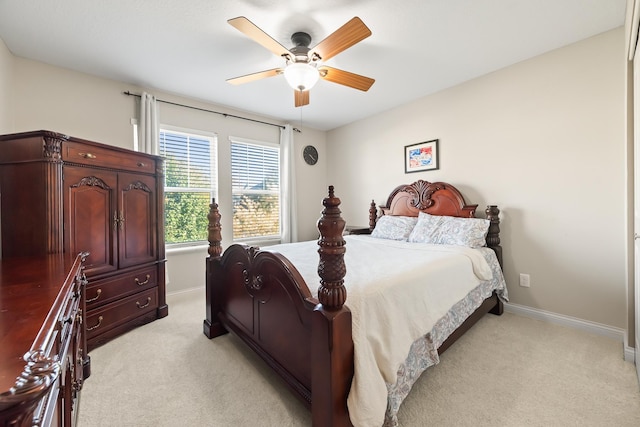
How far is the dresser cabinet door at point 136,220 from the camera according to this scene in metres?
2.43

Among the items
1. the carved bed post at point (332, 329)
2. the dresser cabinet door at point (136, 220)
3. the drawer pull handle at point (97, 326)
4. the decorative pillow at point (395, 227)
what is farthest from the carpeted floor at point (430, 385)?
the decorative pillow at point (395, 227)

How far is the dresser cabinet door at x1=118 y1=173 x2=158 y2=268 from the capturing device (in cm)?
243

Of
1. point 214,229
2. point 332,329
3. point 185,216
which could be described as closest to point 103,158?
point 214,229

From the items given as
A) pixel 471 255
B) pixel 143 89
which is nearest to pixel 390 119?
pixel 471 255

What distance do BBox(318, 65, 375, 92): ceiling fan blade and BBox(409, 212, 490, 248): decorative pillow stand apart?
167 cm

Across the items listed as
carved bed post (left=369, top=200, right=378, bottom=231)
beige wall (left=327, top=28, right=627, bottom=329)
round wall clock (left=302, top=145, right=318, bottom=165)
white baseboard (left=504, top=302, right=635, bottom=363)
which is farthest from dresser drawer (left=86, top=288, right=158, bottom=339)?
white baseboard (left=504, top=302, right=635, bottom=363)

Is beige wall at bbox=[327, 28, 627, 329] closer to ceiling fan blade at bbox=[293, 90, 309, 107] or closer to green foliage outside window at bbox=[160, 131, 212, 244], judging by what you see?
ceiling fan blade at bbox=[293, 90, 309, 107]

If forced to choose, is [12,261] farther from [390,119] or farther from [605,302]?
[605,302]

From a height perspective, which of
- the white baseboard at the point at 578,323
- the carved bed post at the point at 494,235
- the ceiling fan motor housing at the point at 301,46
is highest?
Result: the ceiling fan motor housing at the point at 301,46

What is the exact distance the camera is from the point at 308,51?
84.0 inches

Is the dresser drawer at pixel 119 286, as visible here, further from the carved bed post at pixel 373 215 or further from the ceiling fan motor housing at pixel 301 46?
the carved bed post at pixel 373 215

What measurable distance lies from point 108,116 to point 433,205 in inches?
154

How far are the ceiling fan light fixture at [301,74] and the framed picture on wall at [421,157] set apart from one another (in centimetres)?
198

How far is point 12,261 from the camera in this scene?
150cm
